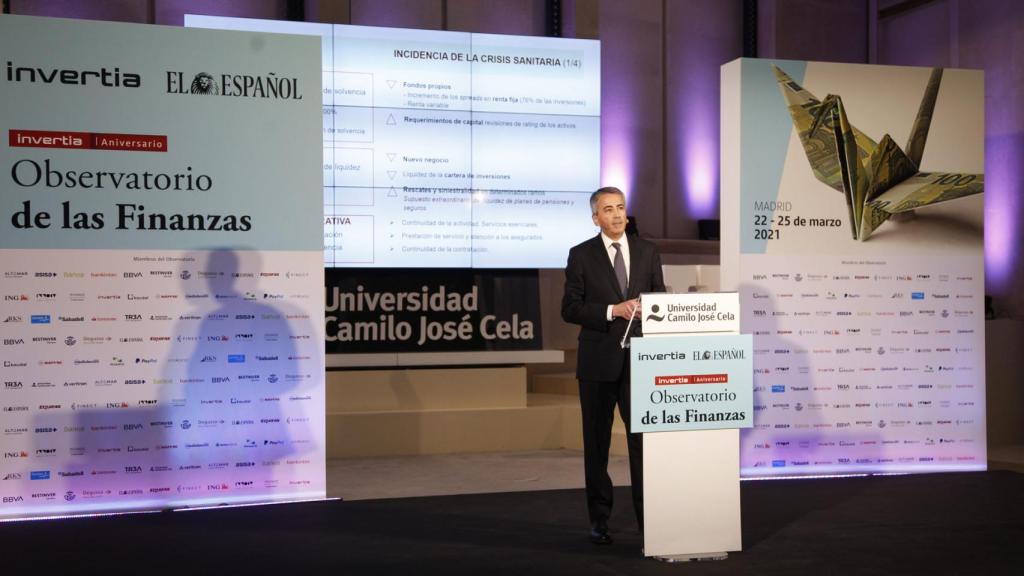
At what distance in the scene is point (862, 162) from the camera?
19.5 feet

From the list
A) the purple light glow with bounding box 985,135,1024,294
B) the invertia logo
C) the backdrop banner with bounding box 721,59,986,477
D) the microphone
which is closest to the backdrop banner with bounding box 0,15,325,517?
the invertia logo

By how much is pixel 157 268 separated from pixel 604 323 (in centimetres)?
231

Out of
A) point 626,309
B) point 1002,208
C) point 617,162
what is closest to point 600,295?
point 626,309

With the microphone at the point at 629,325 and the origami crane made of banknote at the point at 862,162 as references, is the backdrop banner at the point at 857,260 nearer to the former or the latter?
the origami crane made of banknote at the point at 862,162

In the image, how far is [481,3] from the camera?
32.5ft

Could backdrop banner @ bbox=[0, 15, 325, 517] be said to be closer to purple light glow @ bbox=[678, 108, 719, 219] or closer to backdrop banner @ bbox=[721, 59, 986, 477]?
backdrop banner @ bbox=[721, 59, 986, 477]

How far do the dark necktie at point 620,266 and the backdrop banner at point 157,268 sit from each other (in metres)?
1.68

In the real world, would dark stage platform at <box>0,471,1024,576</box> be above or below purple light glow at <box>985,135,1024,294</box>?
below

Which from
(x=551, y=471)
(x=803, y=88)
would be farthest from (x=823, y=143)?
(x=551, y=471)

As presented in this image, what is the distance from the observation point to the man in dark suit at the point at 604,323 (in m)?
4.31

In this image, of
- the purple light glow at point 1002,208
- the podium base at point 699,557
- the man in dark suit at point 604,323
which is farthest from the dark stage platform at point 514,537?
the purple light glow at point 1002,208

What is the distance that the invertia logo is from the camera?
4828 mm

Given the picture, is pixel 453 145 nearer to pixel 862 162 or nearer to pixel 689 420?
pixel 862 162

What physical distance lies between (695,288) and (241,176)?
305 centimetres
